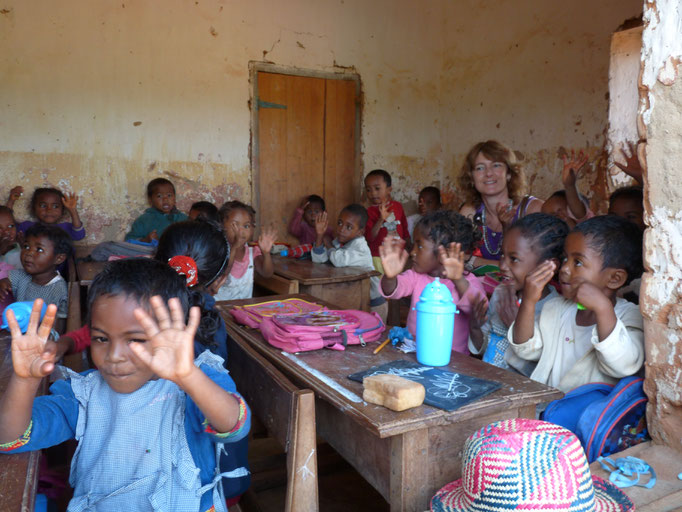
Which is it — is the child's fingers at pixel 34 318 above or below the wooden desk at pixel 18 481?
above

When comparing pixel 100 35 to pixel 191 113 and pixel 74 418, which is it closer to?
pixel 191 113

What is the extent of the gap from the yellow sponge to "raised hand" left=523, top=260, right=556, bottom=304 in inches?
23.6

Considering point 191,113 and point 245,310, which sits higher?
point 191,113

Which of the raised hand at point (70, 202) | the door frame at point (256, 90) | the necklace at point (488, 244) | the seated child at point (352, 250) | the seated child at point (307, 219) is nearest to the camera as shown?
the necklace at point (488, 244)

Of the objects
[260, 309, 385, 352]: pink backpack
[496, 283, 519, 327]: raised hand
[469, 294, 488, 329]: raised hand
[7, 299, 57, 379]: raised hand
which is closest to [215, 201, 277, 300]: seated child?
[260, 309, 385, 352]: pink backpack

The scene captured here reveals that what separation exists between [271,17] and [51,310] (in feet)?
17.9

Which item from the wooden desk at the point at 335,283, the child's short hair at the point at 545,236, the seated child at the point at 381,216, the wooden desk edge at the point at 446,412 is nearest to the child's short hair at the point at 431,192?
the seated child at the point at 381,216

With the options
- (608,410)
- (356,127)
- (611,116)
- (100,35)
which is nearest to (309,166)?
(356,127)

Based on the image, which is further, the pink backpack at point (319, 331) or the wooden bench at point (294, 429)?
the pink backpack at point (319, 331)

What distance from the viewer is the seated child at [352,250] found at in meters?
4.09

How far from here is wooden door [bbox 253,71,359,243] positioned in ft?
19.8

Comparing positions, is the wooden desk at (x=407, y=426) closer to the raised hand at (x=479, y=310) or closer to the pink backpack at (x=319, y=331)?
the pink backpack at (x=319, y=331)

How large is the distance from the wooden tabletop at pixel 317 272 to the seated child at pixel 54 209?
2178 millimetres

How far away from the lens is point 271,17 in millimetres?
5855
